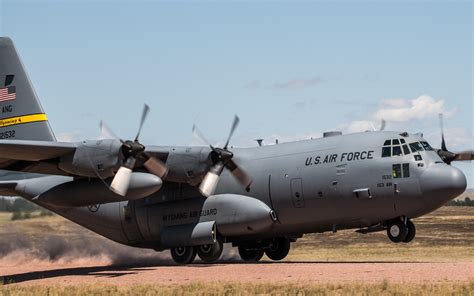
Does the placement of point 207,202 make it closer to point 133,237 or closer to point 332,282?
point 133,237

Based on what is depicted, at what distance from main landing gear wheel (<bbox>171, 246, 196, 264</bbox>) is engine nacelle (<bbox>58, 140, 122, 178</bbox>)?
20.4ft

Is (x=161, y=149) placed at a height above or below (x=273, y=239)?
above

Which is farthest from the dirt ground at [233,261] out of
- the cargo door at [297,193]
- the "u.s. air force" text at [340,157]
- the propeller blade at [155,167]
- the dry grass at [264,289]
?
the "u.s. air force" text at [340,157]

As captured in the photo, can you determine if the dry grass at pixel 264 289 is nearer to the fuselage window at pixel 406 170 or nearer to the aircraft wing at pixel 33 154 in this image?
the aircraft wing at pixel 33 154

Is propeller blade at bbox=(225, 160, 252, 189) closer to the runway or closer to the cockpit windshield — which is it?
the runway

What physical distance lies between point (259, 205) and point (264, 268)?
3.47 metres

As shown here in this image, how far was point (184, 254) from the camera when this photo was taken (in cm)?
3297

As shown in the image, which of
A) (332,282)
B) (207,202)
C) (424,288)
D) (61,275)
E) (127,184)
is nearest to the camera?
(424,288)

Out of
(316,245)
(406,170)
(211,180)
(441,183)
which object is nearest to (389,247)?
(316,245)

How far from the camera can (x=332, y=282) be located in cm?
2344

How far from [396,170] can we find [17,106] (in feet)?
55.1

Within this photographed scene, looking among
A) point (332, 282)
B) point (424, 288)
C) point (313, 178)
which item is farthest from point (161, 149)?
point (424, 288)

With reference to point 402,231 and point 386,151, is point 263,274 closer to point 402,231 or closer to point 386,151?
point 402,231

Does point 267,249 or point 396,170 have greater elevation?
point 396,170
